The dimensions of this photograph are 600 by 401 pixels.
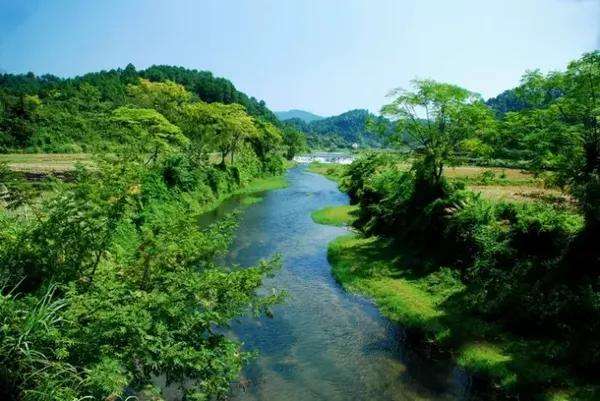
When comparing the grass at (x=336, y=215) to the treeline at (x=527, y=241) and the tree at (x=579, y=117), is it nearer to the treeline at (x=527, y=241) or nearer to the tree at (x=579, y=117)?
the treeline at (x=527, y=241)

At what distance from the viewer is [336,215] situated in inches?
1740

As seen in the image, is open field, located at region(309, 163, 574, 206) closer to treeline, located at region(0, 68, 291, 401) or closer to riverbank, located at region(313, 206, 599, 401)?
riverbank, located at region(313, 206, 599, 401)

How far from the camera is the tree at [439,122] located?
29875 millimetres

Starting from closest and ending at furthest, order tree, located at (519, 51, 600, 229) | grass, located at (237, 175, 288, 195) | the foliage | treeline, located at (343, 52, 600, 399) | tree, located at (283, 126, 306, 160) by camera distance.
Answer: the foliage → treeline, located at (343, 52, 600, 399) → tree, located at (519, 51, 600, 229) → grass, located at (237, 175, 288, 195) → tree, located at (283, 126, 306, 160)

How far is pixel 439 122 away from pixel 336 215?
1595 centimetres

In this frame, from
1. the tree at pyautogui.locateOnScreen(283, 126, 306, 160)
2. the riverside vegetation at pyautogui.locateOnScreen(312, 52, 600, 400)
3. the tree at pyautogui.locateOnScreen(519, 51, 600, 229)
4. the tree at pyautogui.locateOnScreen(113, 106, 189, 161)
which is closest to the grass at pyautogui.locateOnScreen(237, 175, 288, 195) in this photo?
the tree at pyautogui.locateOnScreen(113, 106, 189, 161)

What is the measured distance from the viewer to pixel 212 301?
10.8m

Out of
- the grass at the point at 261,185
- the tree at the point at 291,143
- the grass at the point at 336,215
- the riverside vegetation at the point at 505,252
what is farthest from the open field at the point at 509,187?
the tree at the point at 291,143

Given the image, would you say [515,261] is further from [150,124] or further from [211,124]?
[211,124]

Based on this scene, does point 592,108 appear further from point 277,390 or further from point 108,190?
point 108,190

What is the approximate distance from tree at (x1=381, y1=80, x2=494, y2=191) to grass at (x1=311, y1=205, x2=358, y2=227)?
1141 cm

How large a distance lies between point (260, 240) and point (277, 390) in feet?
64.0

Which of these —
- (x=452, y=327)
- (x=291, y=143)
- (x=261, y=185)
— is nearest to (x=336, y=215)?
Answer: (x=261, y=185)

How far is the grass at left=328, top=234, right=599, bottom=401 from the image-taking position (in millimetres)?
14680
